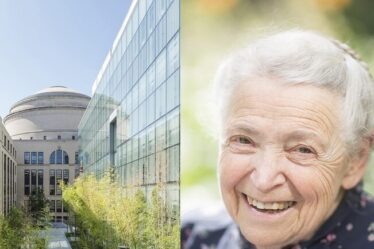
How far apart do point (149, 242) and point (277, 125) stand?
5155 mm

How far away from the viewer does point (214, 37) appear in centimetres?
462

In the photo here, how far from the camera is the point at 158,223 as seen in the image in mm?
8141

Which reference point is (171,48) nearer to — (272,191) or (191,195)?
(191,195)

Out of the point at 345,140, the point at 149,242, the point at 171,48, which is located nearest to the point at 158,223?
the point at 149,242

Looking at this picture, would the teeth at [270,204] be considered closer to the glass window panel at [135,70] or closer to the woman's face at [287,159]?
the woman's face at [287,159]

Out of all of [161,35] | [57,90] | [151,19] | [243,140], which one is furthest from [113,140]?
[57,90]

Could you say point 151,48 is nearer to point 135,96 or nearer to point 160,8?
point 160,8

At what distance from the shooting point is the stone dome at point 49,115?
126ft

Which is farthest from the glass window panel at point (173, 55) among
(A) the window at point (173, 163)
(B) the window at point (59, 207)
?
(B) the window at point (59, 207)

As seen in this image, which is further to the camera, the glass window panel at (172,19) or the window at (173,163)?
the window at (173,163)

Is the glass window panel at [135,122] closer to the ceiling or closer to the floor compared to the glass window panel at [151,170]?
closer to the ceiling

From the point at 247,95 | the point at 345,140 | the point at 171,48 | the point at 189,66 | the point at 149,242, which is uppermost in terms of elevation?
the point at 171,48

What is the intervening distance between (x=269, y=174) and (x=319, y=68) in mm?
1077

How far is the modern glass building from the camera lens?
23.5 ft
